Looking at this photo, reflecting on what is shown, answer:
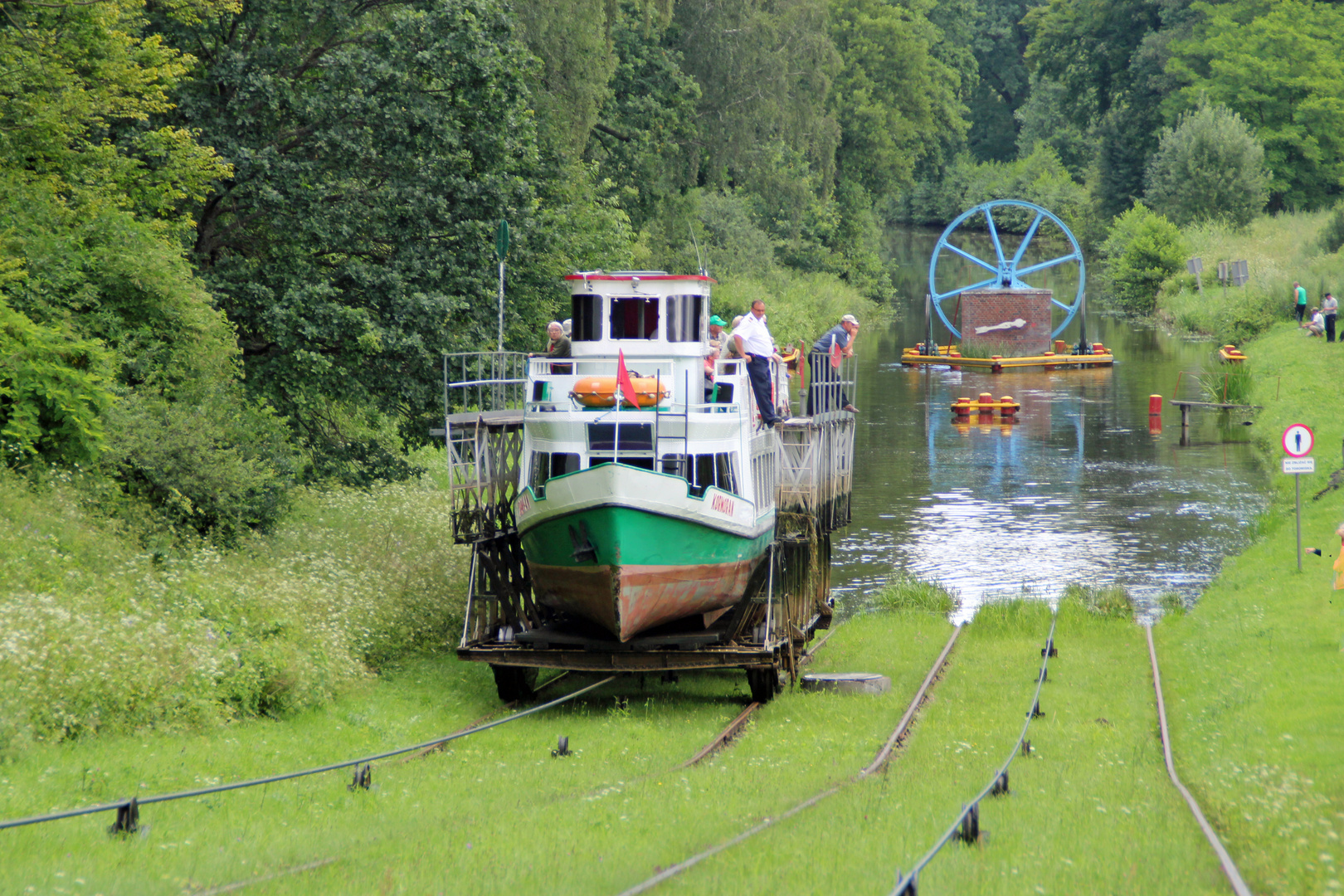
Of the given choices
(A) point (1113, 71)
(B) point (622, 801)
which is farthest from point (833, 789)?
(A) point (1113, 71)

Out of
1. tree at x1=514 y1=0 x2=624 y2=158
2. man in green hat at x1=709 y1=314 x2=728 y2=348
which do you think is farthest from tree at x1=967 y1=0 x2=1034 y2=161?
man in green hat at x1=709 y1=314 x2=728 y2=348

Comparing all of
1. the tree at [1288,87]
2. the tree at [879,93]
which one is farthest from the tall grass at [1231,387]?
the tree at [1288,87]

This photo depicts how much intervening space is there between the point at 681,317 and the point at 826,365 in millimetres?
4448

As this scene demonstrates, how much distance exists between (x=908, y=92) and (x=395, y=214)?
6575 centimetres

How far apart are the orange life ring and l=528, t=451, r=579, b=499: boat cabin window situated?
707 mm

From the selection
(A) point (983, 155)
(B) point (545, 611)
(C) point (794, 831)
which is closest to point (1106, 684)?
(B) point (545, 611)

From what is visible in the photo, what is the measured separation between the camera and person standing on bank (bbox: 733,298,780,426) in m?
18.2

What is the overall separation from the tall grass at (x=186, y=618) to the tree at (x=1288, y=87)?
82.6m

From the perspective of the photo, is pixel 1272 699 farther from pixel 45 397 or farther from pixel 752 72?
pixel 752 72

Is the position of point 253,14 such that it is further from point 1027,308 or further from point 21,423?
point 1027,308

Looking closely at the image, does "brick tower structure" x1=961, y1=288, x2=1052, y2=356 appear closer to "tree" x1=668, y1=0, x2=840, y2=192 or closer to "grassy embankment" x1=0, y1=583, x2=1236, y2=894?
"tree" x1=668, y1=0, x2=840, y2=192

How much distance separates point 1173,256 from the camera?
3140 inches

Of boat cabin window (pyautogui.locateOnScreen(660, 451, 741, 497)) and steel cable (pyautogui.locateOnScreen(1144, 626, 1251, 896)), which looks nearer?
steel cable (pyautogui.locateOnScreen(1144, 626, 1251, 896))

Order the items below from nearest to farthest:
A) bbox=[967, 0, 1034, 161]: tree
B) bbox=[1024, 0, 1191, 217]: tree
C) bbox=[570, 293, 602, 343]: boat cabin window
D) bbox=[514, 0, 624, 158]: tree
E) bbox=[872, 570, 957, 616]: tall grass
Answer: bbox=[570, 293, 602, 343]: boat cabin window
bbox=[872, 570, 957, 616]: tall grass
bbox=[514, 0, 624, 158]: tree
bbox=[1024, 0, 1191, 217]: tree
bbox=[967, 0, 1034, 161]: tree
